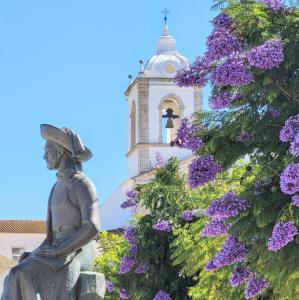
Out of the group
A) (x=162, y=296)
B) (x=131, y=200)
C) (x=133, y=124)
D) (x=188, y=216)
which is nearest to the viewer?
(x=162, y=296)

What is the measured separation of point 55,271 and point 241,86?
272 cm

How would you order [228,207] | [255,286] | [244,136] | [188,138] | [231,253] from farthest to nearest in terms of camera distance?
[255,286] < [188,138] < [231,253] < [244,136] < [228,207]

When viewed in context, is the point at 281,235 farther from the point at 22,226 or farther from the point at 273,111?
the point at 22,226

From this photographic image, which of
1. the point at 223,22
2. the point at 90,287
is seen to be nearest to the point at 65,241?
the point at 90,287

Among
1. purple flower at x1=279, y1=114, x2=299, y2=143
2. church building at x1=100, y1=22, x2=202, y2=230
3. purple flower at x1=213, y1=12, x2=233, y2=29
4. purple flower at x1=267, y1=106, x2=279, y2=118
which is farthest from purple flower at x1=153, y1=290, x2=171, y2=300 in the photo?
church building at x1=100, y1=22, x2=202, y2=230

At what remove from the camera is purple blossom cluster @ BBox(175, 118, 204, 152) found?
955 cm

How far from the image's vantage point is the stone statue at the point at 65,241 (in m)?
6.91

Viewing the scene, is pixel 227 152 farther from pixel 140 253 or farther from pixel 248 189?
pixel 140 253

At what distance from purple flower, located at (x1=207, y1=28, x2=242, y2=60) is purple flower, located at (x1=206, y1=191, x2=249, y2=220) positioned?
127 cm

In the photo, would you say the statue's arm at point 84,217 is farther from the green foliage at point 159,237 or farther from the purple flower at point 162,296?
the green foliage at point 159,237

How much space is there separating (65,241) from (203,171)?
269 cm

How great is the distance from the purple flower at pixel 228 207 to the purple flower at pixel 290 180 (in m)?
0.73

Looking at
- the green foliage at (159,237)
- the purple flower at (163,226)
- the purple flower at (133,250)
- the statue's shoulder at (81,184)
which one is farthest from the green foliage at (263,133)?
the purple flower at (133,250)

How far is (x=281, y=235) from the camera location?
8.12m
